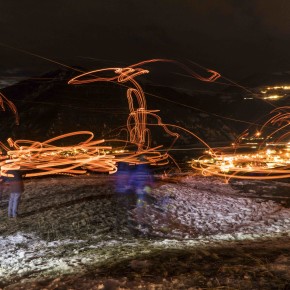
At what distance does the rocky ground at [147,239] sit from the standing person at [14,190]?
1.03ft

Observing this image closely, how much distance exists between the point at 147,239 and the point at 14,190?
5.77 metres

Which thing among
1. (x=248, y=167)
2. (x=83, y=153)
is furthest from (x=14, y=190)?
(x=248, y=167)

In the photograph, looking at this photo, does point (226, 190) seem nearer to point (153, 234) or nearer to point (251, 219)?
point (251, 219)

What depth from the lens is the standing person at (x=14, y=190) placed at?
13.2 metres

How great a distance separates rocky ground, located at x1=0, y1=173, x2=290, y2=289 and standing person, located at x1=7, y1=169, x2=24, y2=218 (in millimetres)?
314

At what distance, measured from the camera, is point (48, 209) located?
13867 millimetres

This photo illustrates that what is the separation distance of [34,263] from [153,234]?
12.5ft

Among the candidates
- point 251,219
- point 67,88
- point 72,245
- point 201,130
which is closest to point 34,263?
point 72,245

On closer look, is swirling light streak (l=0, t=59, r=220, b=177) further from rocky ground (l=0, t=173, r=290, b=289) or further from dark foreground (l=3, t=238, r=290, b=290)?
dark foreground (l=3, t=238, r=290, b=290)

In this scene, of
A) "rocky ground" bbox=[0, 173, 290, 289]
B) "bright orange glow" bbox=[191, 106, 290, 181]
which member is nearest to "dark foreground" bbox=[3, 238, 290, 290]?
"rocky ground" bbox=[0, 173, 290, 289]

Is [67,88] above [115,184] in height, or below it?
above

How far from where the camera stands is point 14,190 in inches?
524

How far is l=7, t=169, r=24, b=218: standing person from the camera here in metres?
13.2

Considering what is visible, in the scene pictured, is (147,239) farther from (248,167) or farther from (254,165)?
(254,165)
